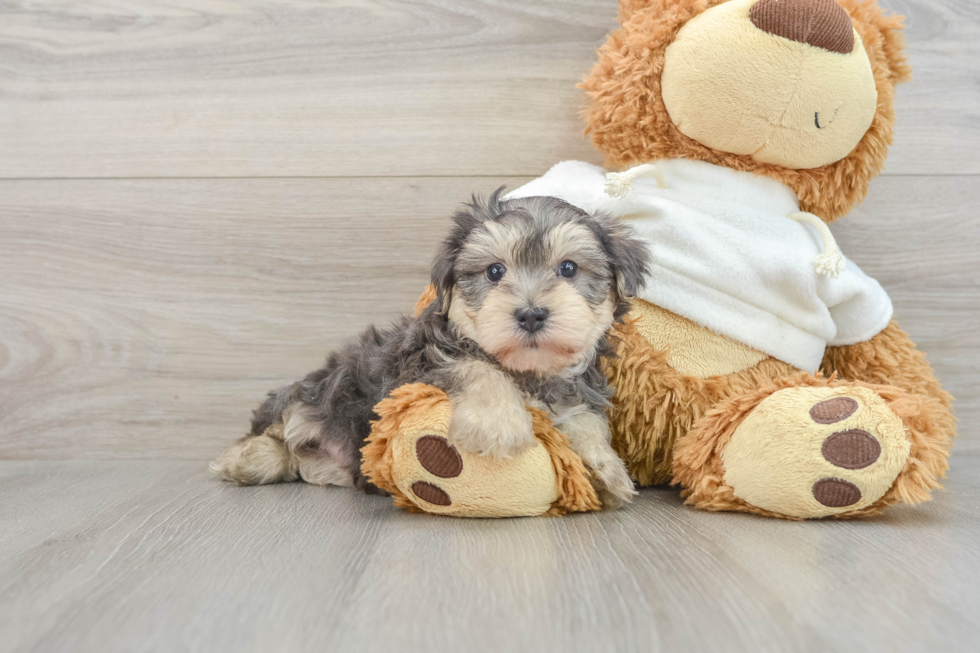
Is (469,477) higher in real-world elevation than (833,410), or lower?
lower

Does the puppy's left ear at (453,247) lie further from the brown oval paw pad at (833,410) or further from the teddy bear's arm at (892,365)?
the teddy bear's arm at (892,365)

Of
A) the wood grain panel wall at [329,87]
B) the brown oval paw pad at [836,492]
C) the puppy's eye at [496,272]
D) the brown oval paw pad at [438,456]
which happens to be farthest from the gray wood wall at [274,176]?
the brown oval paw pad at [836,492]

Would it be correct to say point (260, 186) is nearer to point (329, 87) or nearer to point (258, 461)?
point (329, 87)

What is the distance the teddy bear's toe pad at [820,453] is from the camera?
1445mm

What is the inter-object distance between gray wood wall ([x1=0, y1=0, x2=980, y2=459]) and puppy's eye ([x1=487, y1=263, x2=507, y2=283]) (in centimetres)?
79

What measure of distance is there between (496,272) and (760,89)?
765 mm

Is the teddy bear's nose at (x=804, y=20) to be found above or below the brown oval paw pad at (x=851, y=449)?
above

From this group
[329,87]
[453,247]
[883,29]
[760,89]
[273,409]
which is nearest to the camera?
[453,247]

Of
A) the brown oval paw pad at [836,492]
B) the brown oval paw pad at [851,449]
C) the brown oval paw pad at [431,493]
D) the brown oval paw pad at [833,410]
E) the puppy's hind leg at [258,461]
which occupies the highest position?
the brown oval paw pad at [833,410]

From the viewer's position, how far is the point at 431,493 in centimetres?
150

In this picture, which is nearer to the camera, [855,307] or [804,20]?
[804,20]

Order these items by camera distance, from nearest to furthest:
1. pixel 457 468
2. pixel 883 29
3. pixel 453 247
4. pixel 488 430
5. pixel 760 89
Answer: pixel 488 430
pixel 457 468
pixel 453 247
pixel 760 89
pixel 883 29

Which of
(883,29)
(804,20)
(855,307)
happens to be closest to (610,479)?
(855,307)

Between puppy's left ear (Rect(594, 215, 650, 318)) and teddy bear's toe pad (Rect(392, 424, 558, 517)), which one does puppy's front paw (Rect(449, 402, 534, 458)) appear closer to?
teddy bear's toe pad (Rect(392, 424, 558, 517))
